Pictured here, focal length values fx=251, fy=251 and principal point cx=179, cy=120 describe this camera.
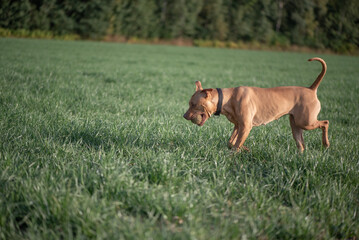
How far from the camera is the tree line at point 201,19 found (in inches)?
1657

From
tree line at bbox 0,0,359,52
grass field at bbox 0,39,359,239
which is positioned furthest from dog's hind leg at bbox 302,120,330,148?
tree line at bbox 0,0,359,52

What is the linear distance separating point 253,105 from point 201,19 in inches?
2332

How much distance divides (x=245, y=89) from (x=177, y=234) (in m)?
2.00

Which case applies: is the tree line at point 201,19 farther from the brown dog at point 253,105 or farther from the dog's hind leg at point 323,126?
the dog's hind leg at point 323,126

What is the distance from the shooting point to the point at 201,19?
57.6 m

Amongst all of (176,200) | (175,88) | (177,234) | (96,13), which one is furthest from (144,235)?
(96,13)

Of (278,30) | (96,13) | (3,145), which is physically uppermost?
(278,30)

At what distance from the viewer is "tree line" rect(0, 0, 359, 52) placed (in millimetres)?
42094

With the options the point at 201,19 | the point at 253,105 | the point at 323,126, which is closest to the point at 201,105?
the point at 253,105

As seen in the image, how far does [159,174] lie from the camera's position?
2.62 m

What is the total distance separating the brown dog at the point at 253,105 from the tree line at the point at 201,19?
4442 cm

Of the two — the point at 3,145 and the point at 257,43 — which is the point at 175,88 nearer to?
the point at 3,145

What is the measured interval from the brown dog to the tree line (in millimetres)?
44422

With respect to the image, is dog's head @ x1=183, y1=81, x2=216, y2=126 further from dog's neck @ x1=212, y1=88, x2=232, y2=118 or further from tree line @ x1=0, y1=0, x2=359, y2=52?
tree line @ x1=0, y1=0, x2=359, y2=52
